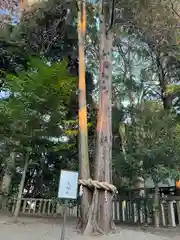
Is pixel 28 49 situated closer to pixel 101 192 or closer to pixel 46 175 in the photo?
pixel 46 175

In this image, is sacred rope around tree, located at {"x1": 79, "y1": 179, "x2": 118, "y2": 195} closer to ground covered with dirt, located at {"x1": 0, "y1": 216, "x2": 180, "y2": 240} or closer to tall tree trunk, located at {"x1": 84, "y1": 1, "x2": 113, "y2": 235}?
tall tree trunk, located at {"x1": 84, "y1": 1, "x2": 113, "y2": 235}

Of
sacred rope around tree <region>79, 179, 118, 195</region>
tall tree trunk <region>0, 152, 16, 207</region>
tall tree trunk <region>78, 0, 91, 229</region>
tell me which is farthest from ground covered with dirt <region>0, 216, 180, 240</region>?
tall tree trunk <region>0, 152, 16, 207</region>

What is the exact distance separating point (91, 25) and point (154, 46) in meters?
2.84

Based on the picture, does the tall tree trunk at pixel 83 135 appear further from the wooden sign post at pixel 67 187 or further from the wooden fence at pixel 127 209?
the wooden fence at pixel 127 209

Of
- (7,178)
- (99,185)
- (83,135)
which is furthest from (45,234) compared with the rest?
(7,178)

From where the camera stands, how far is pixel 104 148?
256 inches

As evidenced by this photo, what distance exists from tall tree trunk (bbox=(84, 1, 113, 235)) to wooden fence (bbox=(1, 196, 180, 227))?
2.49 m

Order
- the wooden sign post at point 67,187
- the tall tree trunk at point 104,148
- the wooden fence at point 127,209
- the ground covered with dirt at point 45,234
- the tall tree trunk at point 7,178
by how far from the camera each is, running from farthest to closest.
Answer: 1. the tall tree trunk at point 7,178
2. the wooden fence at point 127,209
3. the tall tree trunk at point 104,148
4. the ground covered with dirt at point 45,234
5. the wooden sign post at point 67,187

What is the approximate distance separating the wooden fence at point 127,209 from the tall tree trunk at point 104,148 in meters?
2.49

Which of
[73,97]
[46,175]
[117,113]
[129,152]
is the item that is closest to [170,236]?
[129,152]

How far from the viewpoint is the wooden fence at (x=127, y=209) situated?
7.85 meters

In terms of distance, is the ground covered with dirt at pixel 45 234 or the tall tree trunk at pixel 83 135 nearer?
the ground covered with dirt at pixel 45 234

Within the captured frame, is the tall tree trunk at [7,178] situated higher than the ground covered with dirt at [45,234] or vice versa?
the tall tree trunk at [7,178]

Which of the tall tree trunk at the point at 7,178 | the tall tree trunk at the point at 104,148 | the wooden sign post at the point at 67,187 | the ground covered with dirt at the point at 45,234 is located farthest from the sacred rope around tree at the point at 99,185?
the tall tree trunk at the point at 7,178
